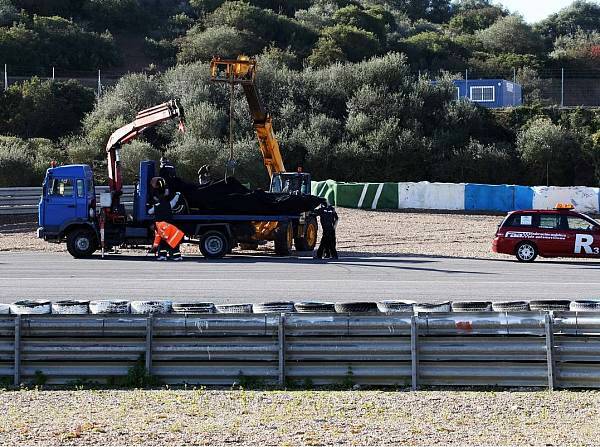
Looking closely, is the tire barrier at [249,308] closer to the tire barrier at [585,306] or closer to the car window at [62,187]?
the tire barrier at [585,306]

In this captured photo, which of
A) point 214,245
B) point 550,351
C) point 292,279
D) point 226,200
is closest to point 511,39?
point 226,200

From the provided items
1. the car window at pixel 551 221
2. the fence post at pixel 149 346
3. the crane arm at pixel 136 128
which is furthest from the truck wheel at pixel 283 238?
the fence post at pixel 149 346

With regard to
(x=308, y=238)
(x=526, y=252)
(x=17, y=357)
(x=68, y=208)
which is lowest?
(x=17, y=357)

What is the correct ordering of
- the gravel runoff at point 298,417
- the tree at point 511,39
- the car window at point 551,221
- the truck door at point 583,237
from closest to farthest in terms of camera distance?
1. the gravel runoff at point 298,417
2. the truck door at point 583,237
3. the car window at point 551,221
4. the tree at point 511,39

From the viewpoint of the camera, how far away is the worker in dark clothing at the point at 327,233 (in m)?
27.8

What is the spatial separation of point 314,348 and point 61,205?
1774cm

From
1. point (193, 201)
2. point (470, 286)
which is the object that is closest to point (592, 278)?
point (470, 286)

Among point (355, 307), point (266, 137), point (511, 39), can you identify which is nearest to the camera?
point (355, 307)

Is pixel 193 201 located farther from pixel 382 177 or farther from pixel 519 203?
pixel 382 177

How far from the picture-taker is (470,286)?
2061 cm

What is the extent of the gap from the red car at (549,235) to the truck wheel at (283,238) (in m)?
5.54

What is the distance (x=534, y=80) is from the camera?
82.4 metres

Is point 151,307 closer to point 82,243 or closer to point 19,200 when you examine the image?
point 82,243

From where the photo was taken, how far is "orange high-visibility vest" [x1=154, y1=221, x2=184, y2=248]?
27.2 metres
